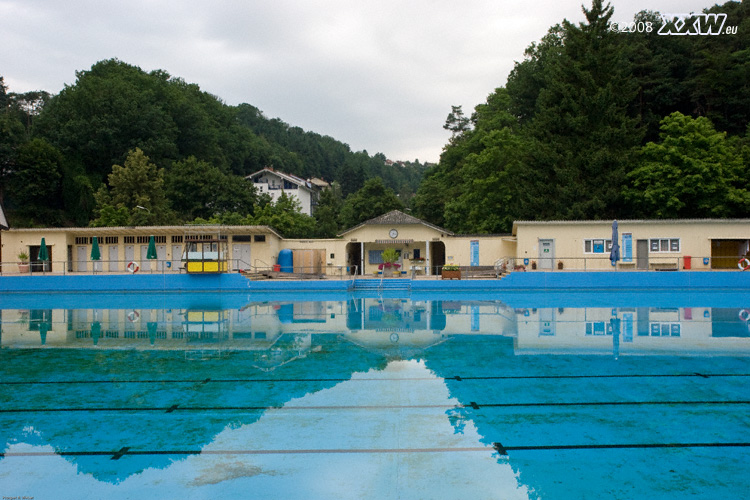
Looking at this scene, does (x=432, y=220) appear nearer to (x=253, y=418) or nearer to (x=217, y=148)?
(x=217, y=148)

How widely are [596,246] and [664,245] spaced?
3.81 metres

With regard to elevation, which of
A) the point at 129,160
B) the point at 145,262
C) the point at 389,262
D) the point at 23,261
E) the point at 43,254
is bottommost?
the point at 389,262

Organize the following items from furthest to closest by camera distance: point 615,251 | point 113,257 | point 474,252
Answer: point 113,257, point 474,252, point 615,251

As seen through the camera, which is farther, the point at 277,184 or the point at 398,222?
the point at 277,184

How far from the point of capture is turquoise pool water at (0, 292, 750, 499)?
20.0 ft

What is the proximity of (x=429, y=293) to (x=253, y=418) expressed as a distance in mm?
20956

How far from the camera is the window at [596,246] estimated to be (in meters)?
32.8

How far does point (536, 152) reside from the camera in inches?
1647

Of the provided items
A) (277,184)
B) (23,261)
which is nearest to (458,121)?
(277,184)

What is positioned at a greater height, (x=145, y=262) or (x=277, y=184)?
(x=277, y=184)

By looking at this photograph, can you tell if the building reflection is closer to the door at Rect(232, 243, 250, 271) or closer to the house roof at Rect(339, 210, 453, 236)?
the door at Rect(232, 243, 250, 271)

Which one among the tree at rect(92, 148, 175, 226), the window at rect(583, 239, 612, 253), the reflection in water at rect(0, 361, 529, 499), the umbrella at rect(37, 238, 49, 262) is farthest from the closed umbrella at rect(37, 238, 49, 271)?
the window at rect(583, 239, 612, 253)

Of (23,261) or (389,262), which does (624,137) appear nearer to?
(389,262)

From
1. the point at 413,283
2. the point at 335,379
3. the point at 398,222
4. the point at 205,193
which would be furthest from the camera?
the point at 205,193
